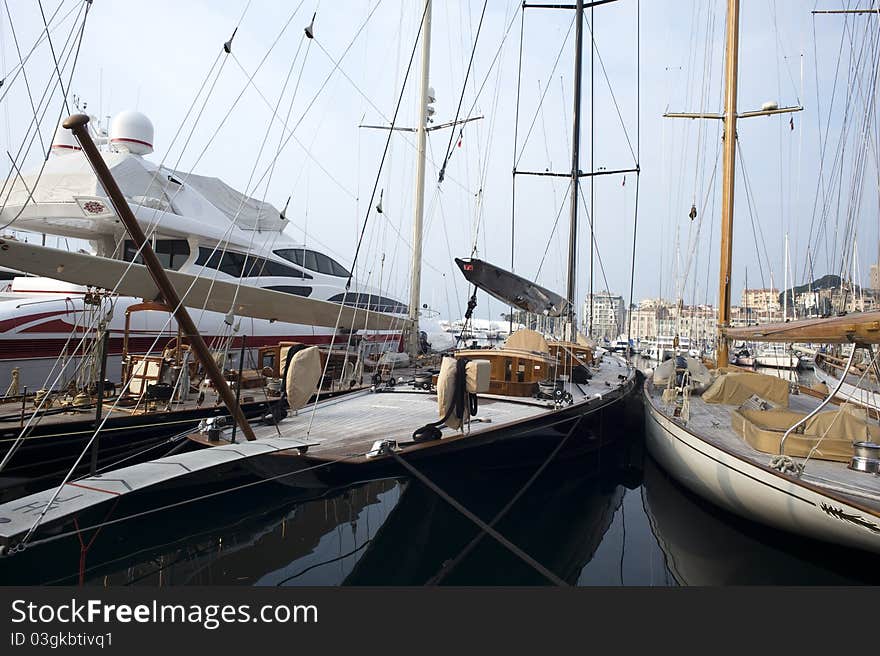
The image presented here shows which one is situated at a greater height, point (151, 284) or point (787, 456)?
point (151, 284)

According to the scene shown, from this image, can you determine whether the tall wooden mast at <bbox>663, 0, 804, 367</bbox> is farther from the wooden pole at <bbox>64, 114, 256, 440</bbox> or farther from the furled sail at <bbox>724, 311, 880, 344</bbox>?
the wooden pole at <bbox>64, 114, 256, 440</bbox>

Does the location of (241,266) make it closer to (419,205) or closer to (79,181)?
(79,181)

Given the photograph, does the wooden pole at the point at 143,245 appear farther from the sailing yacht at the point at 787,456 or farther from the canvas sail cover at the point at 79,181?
the canvas sail cover at the point at 79,181

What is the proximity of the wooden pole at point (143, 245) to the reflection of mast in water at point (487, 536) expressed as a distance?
2.12 metres

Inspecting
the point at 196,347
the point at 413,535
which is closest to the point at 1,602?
the point at 196,347

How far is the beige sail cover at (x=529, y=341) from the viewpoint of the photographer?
37.4 ft

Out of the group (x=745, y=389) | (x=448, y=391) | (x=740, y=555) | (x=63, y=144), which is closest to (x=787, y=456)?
(x=740, y=555)

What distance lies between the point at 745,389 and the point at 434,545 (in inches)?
270

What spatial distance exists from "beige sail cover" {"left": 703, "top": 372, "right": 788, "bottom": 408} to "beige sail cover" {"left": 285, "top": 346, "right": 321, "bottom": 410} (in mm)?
7521

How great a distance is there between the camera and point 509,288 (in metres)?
11.0

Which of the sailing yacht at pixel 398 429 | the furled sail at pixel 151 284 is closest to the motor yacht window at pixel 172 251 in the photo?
the sailing yacht at pixel 398 429

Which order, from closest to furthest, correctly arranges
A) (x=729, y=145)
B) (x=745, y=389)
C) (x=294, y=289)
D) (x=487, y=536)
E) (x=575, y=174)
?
1. (x=487, y=536)
2. (x=745, y=389)
3. (x=729, y=145)
4. (x=575, y=174)
5. (x=294, y=289)

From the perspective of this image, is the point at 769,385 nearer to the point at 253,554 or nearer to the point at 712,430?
the point at 712,430

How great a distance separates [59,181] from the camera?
13820 mm
